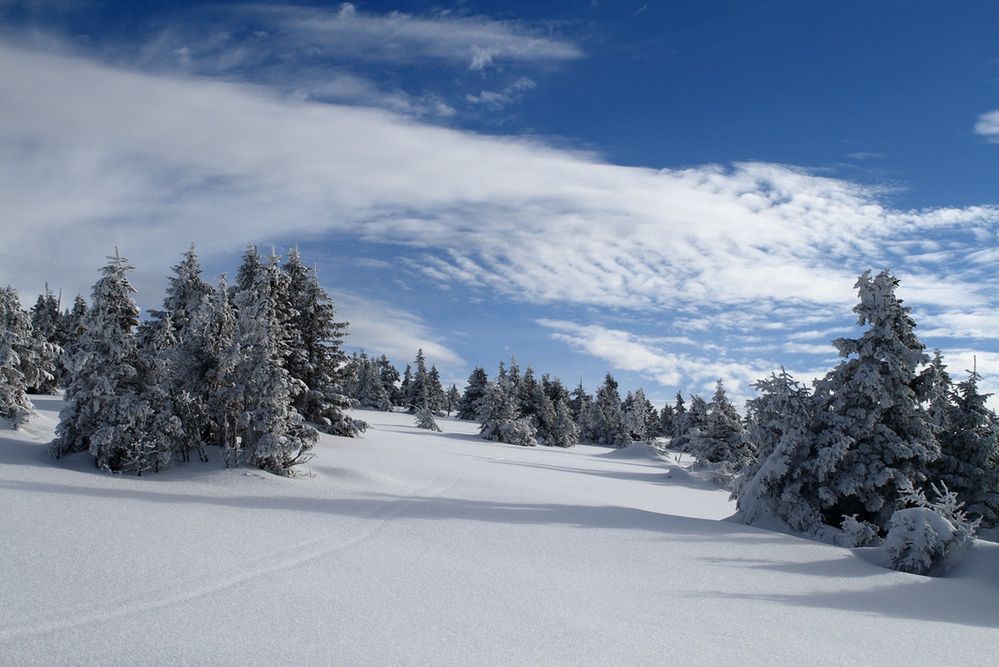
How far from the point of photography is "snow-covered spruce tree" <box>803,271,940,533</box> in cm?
2152

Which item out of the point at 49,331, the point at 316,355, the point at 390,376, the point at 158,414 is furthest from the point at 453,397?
the point at 158,414

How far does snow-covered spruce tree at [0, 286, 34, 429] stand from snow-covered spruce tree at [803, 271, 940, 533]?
3030 centimetres

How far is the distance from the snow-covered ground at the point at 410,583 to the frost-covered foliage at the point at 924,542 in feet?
1.86

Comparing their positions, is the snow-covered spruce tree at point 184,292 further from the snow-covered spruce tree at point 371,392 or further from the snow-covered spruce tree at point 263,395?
the snow-covered spruce tree at point 371,392

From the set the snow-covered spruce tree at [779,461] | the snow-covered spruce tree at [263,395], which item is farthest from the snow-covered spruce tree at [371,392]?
the snow-covered spruce tree at [779,461]

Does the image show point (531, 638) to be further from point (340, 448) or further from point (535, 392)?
point (535, 392)

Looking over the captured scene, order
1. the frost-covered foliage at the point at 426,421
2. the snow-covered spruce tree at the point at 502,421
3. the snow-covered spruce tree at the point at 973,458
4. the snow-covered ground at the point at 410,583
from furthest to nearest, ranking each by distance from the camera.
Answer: the frost-covered foliage at the point at 426,421 < the snow-covered spruce tree at the point at 502,421 < the snow-covered spruce tree at the point at 973,458 < the snow-covered ground at the point at 410,583

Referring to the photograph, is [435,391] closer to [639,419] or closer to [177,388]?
[639,419]

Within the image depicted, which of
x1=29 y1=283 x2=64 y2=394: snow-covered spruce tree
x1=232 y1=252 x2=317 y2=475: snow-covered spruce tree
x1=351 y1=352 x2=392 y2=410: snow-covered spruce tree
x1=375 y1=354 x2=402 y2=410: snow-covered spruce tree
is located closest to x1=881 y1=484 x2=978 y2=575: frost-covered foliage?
x1=232 y1=252 x2=317 y2=475: snow-covered spruce tree

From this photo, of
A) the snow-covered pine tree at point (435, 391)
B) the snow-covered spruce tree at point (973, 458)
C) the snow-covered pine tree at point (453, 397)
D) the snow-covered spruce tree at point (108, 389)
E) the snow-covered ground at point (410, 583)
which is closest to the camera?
the snow-covered ground at point (410, 583)

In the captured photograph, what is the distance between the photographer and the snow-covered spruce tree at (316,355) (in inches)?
1324

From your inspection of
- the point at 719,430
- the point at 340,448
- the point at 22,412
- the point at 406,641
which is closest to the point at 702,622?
the point at 406,641

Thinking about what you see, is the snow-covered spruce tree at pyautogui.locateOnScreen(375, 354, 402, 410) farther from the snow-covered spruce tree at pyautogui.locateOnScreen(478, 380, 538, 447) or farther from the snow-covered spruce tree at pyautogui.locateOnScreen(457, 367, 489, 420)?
the snow-covered spruce tree at pyautogui.locateOnScreen(478, 380, 538, 447)

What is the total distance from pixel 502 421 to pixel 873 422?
42.9 m
